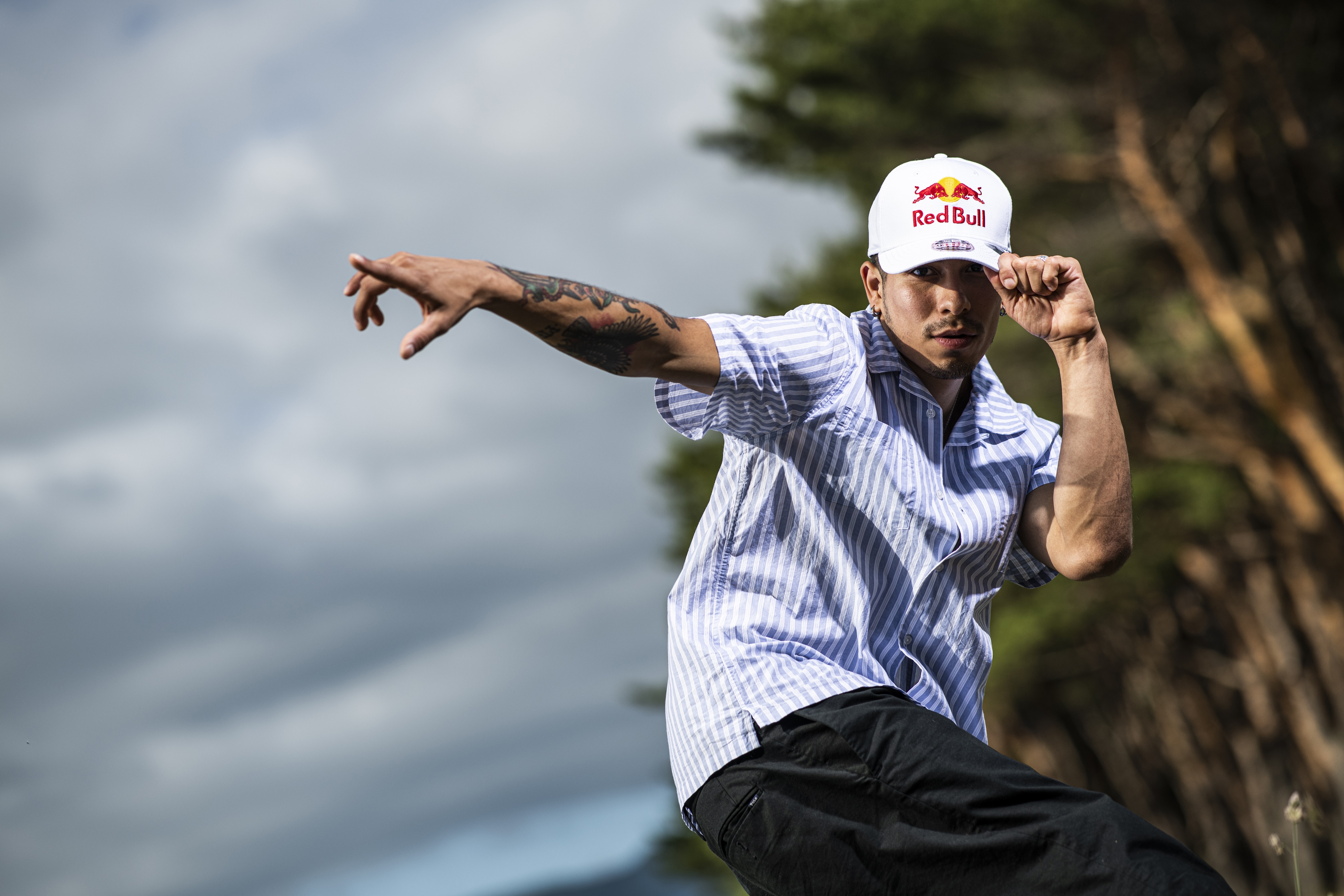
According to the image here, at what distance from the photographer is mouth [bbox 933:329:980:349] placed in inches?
123

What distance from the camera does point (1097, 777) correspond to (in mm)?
28391

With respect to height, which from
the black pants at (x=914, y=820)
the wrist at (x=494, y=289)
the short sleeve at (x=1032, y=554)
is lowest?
the black pants at (x=914, y=820)

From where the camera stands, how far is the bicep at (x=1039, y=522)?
3205 millimetres

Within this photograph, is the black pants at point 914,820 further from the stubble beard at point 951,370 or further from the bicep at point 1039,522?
the stubble beard at point 951,370

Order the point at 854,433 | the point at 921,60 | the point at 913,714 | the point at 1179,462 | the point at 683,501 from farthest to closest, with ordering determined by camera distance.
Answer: the point at 683,501 → the point at 1179,462 → the point at 921,60 → the point at 854,433 → the point at 913,714

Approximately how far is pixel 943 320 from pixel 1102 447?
51cm

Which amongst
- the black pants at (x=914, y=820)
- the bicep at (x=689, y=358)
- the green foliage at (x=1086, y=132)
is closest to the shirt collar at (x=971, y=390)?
the bicep at (x=689, y=358)

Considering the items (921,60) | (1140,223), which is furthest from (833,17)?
(1140,223)

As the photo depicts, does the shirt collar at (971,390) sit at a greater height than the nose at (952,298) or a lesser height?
lesser

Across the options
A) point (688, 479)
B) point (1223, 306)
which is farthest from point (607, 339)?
point (688, 479)

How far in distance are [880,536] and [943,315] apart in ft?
2.02

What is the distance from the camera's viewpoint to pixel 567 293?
8.86 feet

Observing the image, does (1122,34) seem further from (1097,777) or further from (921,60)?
(1097,777)

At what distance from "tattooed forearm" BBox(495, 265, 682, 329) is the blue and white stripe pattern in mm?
204
